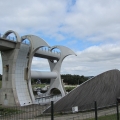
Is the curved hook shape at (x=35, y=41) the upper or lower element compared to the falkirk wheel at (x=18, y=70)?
upper

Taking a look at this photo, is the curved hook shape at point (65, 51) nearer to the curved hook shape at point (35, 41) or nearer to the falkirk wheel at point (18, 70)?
the falkirk wheel at point (18, 70)

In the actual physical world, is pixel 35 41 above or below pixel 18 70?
above

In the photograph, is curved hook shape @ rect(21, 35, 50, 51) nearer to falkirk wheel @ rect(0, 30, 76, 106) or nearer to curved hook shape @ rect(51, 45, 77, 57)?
falkirk wheel @ rect(0, 30, 76, 106)

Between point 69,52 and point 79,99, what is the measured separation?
28.4 m

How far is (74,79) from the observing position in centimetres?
10944

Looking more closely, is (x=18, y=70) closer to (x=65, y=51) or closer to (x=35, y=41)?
(x=35, y=41)

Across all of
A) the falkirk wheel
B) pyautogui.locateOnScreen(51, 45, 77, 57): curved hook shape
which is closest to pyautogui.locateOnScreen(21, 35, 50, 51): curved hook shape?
the falkirk wheel

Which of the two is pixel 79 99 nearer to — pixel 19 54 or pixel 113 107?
pixel 113 107

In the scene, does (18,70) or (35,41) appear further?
(35,41)

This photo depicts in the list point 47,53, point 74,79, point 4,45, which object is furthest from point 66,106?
point 74,79

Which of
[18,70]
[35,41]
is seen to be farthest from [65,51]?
[18,70]

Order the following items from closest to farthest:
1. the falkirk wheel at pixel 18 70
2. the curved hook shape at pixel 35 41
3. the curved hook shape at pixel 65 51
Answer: the falkirk wheel at pixel 18 70, the curved hook shape at pixel 35 41, the curved hook shape at pixel 65 51

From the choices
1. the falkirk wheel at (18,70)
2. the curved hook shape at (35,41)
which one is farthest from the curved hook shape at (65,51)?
the curved hook shape at (35,41)

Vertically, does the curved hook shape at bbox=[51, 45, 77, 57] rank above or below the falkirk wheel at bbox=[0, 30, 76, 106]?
above
